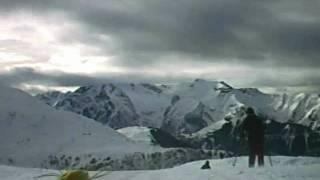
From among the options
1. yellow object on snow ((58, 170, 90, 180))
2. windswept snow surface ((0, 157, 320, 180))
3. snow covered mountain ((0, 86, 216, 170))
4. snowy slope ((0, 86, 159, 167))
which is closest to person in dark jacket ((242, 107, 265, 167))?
windswept snow surface ((0, 157, 320, 180))

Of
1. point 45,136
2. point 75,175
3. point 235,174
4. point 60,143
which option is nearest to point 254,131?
point 235,174

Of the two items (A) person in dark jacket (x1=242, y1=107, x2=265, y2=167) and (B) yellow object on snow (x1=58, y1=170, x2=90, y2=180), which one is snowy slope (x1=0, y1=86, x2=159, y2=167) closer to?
(A) person in dark jacket (x1=242, y1=107, x2=265, y2=167)

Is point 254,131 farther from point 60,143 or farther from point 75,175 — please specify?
point 60,143

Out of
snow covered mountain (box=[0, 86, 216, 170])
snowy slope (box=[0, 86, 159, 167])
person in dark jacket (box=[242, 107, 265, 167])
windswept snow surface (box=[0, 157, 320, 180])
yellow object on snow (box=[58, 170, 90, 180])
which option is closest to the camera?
yellow object on snow (box=[58, 170, 90, 180])

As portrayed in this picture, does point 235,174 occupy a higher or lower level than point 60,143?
higher

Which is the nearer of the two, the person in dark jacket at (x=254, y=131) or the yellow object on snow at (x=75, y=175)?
the yellow object on snow at (x=75, y=175)

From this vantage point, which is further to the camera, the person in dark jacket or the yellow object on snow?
the person in dark jacket

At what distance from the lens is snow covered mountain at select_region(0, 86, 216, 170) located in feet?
Result: 491

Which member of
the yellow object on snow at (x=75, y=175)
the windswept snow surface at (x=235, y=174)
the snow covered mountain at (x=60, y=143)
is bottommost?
the snow covered mountain at (x=60, y=143)

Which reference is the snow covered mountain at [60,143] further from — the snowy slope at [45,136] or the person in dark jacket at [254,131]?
the person in dark jacket at [254,131]

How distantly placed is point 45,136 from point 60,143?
6.16m

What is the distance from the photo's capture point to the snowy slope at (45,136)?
509 ft

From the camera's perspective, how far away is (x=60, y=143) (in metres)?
168

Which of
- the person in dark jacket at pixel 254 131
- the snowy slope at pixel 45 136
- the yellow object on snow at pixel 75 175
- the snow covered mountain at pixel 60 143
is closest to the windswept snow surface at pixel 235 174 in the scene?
the person in dark jacket at pixel 254 131
